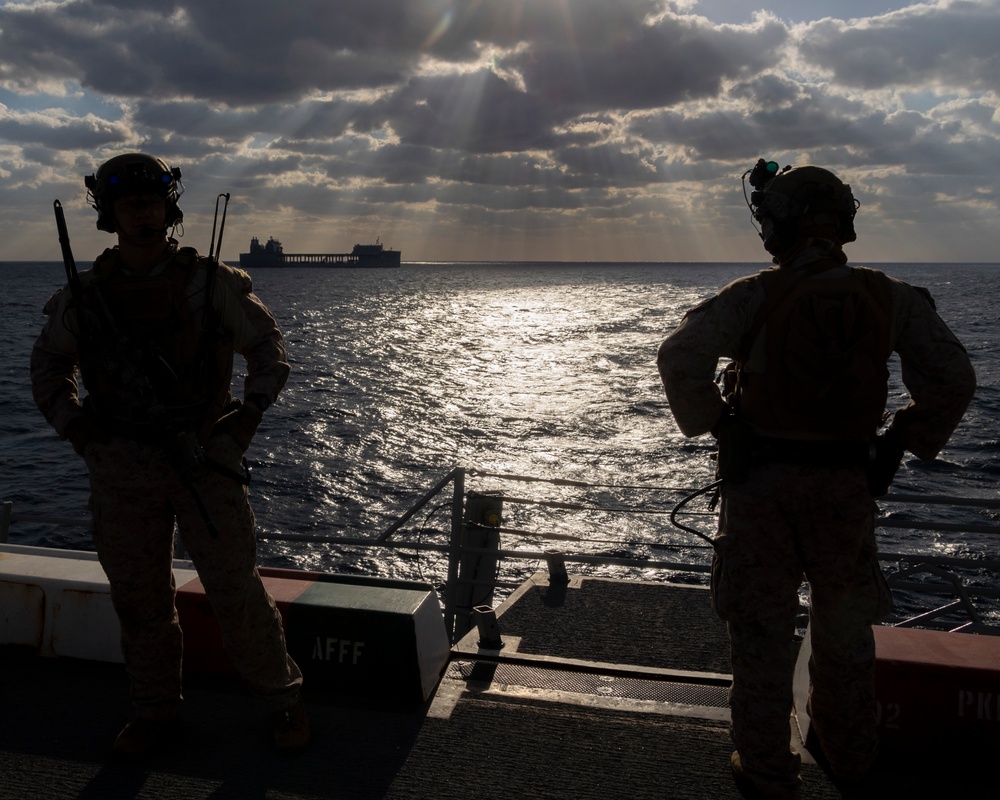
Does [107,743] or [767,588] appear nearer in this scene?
[767,588]

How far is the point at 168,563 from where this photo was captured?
12.6ft

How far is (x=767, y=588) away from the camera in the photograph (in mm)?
3438

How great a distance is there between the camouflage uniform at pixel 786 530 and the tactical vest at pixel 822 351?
5cm

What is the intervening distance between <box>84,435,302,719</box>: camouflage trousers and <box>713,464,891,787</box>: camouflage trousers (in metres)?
1.92

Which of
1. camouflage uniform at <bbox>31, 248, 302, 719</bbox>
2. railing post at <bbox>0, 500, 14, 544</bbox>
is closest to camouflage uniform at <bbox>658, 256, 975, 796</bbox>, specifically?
camouflage uniform at <bbox>31, 248, 302, 719</bbox>

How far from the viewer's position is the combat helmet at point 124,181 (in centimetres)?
359

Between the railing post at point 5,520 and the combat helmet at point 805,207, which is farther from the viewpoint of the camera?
the railing post at point 5,520

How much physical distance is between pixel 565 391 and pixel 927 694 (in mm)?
35084

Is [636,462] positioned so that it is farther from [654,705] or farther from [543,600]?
[654,705]

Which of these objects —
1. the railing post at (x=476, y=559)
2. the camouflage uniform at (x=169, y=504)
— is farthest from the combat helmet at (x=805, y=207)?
the railing post at (x=476, y=559)

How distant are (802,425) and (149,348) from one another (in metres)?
2.57

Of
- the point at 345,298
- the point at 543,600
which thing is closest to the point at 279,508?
the point at 543,600

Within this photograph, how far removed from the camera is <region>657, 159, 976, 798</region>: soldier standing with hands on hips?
11.0 ft

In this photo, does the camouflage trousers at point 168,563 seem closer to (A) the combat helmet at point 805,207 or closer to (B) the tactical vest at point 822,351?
(B) the tactical vest at point 822,351
